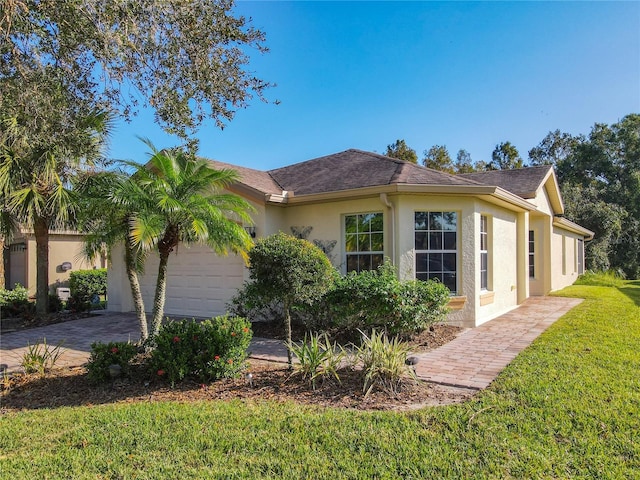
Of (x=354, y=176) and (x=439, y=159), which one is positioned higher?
(x=439, y=159)

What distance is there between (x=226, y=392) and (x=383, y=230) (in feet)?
18.7

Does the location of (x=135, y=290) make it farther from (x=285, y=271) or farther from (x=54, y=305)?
(x=54, y=305)

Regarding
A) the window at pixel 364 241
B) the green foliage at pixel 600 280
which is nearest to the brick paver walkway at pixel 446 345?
the window at pixel 364 241

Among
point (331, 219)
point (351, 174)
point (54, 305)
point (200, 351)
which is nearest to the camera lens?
point (200, 351)

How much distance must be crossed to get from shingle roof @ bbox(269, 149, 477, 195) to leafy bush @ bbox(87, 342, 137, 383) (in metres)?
6.12

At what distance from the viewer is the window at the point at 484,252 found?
1130cm

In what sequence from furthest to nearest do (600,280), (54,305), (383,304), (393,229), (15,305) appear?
(600,280)
(54,305)
(15,305)
(393,229)
(383,304)

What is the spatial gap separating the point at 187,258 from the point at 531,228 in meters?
13.7

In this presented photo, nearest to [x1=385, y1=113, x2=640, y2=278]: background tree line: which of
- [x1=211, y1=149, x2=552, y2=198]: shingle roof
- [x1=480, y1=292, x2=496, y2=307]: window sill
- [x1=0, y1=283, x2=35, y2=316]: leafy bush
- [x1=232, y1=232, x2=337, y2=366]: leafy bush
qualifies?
[x1=211, y1=149, x2=552, y2=198]: shingle roof

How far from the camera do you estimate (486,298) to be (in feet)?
35.9

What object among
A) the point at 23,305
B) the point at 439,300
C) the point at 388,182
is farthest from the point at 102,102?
the point at 23,305

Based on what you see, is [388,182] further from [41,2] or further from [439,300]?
[41,2]

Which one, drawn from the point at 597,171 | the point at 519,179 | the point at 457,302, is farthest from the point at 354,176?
the point at 597,171

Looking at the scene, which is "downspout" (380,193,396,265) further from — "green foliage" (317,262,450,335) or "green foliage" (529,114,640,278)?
"green foliage" (529,114,640,278)
